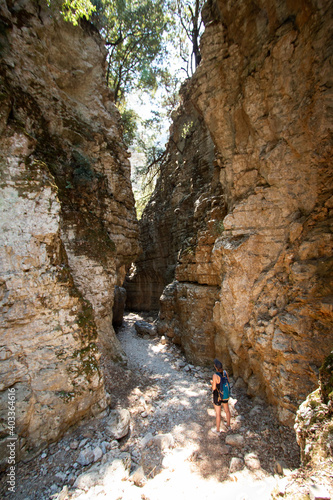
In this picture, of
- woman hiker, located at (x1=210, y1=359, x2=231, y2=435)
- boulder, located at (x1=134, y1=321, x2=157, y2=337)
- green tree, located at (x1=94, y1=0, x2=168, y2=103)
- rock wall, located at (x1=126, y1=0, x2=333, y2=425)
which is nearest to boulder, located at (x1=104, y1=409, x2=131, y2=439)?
woman hiker, located at (x1=210, y1=359, x2=231, y2=435)

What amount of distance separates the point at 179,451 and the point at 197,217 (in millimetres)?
7503

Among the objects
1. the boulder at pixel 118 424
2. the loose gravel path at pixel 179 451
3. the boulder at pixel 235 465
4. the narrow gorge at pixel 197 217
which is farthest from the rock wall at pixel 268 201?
the boulder at pixel 118 424

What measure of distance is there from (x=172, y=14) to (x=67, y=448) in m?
19.1

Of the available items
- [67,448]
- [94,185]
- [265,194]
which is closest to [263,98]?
[265,194]

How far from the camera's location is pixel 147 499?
125 inches

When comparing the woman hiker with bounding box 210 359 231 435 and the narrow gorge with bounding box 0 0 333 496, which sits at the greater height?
the narrow gorge with bounding box 0 0 333 496

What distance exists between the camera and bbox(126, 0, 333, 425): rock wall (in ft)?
14.9

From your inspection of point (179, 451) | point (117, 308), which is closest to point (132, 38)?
point (117, 308)

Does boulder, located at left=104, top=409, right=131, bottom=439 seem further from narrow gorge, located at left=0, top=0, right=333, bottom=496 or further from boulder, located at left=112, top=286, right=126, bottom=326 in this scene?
boulder, located at left=112, top=286, right=126, bottom=326

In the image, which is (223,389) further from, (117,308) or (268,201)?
(117,308)

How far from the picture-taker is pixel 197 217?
30.1 ft

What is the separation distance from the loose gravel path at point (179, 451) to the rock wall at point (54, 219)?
19.8 inches

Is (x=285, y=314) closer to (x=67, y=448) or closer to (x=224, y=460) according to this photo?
(x=224, y=460)

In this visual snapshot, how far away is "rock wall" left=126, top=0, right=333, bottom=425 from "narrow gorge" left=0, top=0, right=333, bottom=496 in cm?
4
